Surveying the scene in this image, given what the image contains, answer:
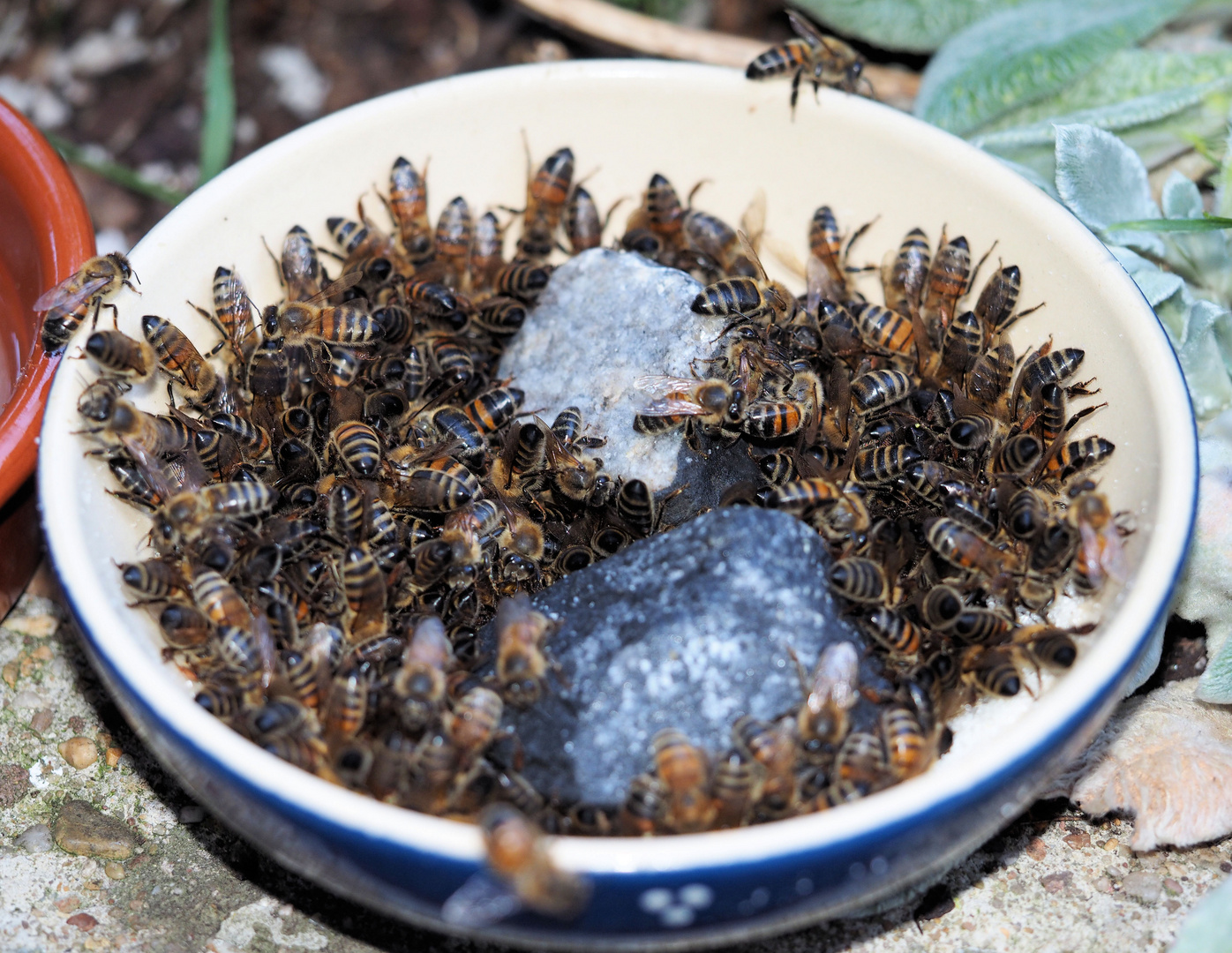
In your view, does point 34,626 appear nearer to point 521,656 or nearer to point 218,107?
point 521,656

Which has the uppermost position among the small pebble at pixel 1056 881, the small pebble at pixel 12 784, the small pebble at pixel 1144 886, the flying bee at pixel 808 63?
the flying bee at pixel 808 63

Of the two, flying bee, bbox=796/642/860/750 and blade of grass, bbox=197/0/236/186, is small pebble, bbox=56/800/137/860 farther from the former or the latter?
blade of grass, bbox=197/0/236/186

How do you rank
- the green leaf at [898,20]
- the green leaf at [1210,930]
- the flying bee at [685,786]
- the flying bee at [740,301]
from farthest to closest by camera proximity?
the green leaf at [898,20]
the flying bee at [740,301]
the green leaf at [1210,930]
the flying bee at [685,786]

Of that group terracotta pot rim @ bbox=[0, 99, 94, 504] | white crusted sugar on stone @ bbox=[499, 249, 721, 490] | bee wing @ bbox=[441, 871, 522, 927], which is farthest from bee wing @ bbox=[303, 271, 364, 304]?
bee wing @ bbox=[441, 871, 522, 927]

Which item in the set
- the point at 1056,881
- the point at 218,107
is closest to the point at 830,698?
the point at 1056,881

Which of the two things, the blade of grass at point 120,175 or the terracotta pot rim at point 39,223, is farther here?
the blade of grass at point 120,175

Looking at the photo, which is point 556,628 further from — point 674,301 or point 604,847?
point 674,301

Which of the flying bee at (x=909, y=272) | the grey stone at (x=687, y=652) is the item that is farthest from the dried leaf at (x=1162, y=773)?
the flying bee at (x=909, y=272)

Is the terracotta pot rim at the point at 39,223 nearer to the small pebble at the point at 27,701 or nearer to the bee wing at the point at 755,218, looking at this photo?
the small pebble at the point at 27,701
